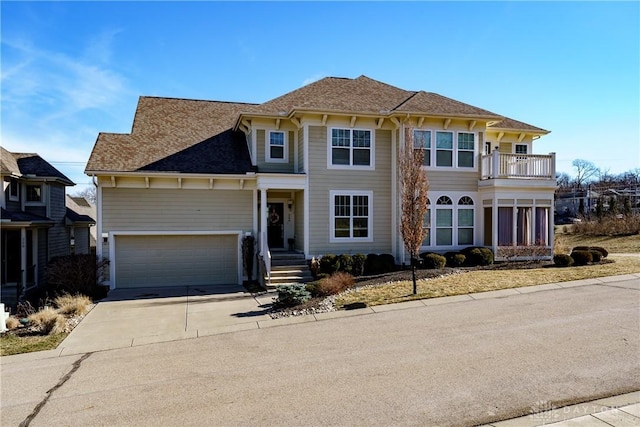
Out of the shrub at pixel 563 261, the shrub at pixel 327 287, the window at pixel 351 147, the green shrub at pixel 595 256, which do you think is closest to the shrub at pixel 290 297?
the shrub at pixel 327 287

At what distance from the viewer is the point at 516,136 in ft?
70.2

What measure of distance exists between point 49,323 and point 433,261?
1266cm

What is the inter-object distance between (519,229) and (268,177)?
1113 cm

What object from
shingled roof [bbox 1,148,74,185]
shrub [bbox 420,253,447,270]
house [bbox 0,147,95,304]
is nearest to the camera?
shrub [bbox 420,253,447,270]

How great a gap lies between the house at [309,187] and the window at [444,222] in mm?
49

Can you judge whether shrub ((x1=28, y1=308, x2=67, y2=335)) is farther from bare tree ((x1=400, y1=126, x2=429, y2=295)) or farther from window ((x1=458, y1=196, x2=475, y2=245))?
window ((x1=458, y1=196, x2=475, y2=245))

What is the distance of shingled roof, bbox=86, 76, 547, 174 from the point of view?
17.2 m

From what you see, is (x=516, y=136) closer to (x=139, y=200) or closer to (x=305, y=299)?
(x=305, y=299)

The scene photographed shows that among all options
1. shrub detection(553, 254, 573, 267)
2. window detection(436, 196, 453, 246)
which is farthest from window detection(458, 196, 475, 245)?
shrub detection(553, 254, 573, 267)

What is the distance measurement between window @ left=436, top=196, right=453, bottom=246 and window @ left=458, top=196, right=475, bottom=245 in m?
0.45

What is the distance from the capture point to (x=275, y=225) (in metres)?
19.6

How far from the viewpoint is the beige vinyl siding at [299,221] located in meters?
18.0

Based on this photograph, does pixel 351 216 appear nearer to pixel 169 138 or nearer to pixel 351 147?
pixel 351 147

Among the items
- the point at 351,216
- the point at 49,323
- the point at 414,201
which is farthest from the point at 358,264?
the point at 49,323
